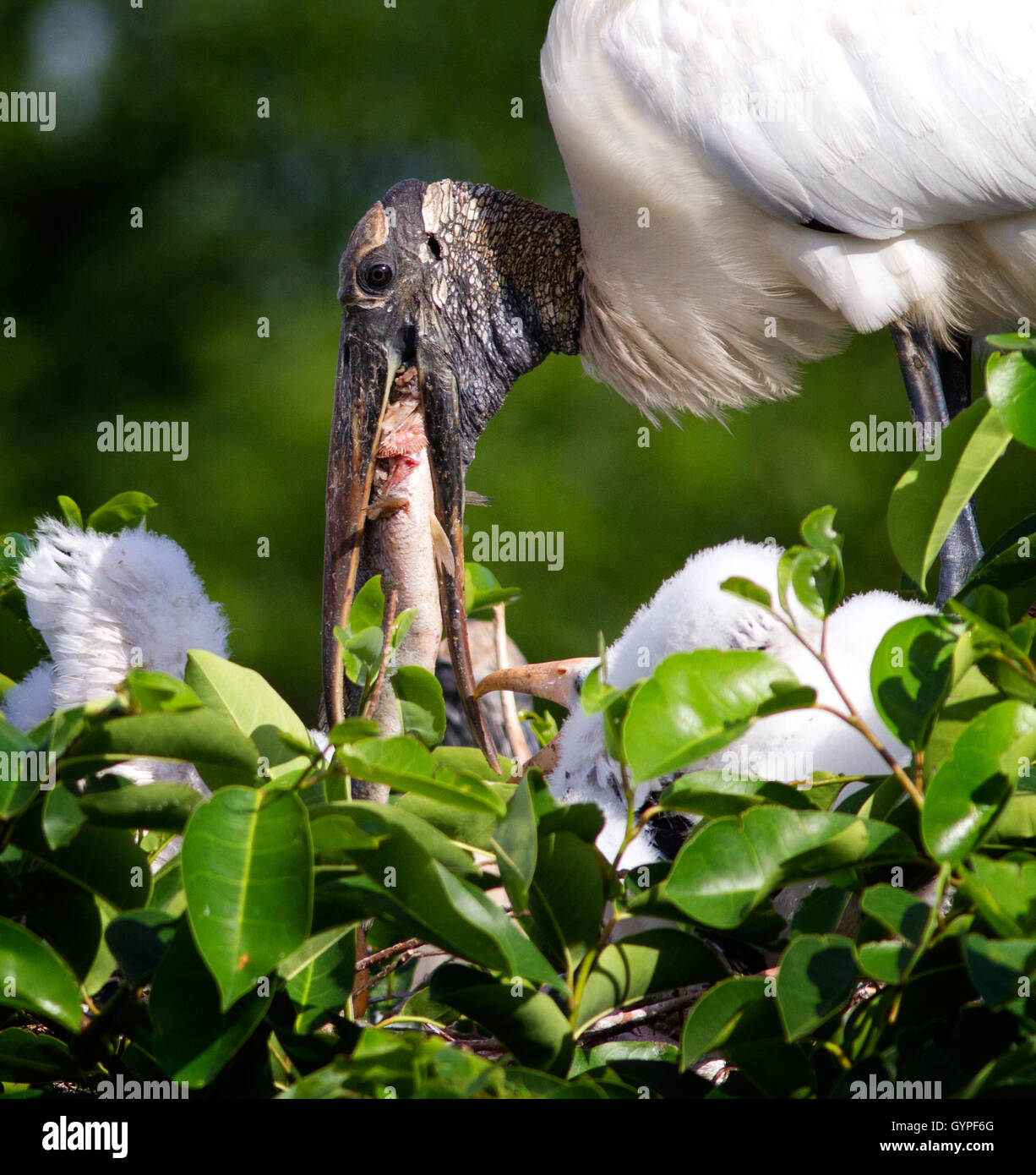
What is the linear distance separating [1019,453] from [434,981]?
3.74m

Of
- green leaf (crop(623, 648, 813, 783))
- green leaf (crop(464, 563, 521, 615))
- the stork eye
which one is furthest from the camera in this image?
the stork eye

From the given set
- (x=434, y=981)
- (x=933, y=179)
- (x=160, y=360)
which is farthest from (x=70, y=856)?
(x=160, y=360)

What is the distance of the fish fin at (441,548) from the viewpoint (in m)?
1.98

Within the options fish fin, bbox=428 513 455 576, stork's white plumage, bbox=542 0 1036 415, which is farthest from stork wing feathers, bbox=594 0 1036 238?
fish fin, bbox=428 513 455 576

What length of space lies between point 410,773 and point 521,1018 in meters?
0.13

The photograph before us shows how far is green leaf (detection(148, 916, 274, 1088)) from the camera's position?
0.65 m

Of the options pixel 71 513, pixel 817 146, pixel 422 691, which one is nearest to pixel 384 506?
pixel 71 513

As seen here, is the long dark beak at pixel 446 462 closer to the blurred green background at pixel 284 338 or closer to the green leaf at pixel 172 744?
the green leaf at pixel 172 744

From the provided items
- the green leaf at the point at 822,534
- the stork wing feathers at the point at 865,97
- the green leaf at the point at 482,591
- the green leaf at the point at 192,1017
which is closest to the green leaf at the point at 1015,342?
the green leaf at the point at 822,534

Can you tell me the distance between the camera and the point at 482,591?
152cm

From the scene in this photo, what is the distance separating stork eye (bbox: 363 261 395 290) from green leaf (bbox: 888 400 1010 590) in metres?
1.42

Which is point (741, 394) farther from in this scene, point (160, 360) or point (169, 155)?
point (169, 155)

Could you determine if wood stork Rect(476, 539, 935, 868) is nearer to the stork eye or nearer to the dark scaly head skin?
the dark scaly head skin
